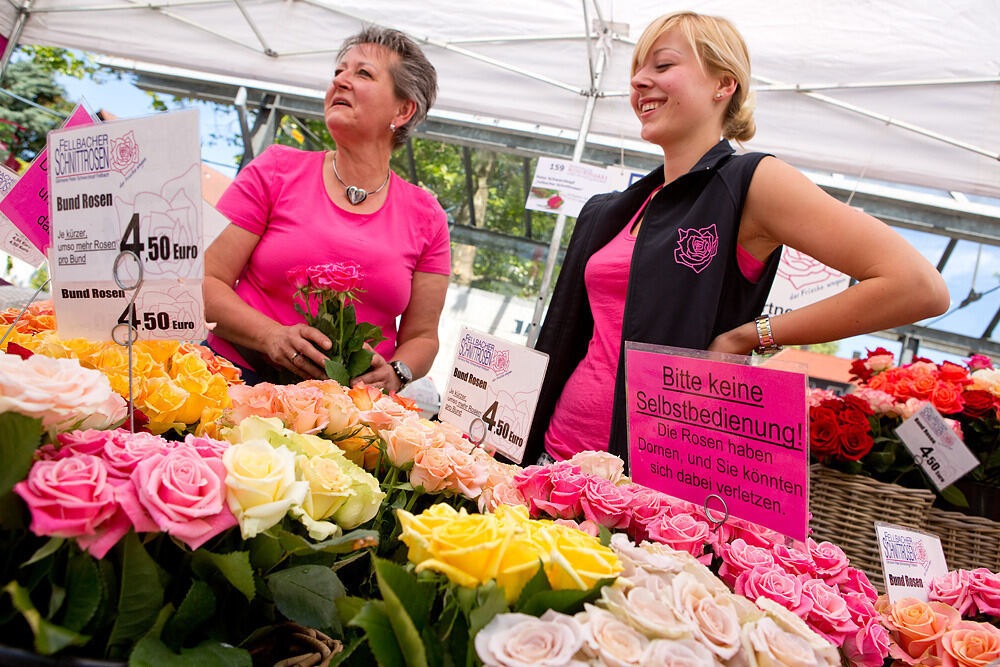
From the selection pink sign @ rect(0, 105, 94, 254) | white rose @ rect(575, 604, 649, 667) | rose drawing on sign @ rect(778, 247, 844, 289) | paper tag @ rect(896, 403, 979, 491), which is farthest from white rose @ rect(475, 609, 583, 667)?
rose drawing on sign @ rect(778, 247, 844, 289)

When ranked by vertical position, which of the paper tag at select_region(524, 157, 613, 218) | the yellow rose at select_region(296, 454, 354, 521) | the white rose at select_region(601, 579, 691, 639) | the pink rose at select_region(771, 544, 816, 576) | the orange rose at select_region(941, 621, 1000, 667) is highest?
the paper tag at select_region(524, 157, 613, 218)

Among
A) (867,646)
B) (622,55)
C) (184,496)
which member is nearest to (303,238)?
(184,496)

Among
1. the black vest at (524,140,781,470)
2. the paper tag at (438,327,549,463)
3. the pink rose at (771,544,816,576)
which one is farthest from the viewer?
the black vest at (524,140,781,470)

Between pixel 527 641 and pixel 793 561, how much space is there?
17.3 inches

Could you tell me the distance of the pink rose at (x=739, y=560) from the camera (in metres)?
0.68

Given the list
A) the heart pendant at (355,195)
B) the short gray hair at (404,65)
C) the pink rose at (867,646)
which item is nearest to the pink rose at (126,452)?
the pink rose at (867,646)

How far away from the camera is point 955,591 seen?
87cm

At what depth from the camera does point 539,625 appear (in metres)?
0.45

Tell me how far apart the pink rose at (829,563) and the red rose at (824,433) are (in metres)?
0.78

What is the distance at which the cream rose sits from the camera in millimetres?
506

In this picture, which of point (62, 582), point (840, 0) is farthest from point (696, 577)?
point (840, 0)

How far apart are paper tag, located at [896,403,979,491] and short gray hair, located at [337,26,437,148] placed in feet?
5.09

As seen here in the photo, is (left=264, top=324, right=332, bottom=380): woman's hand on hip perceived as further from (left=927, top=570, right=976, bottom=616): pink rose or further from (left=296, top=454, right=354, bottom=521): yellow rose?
(left=927, top=570, right=976, bottom=616): pink rose

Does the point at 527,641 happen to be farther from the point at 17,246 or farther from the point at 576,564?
the point at 17,246
